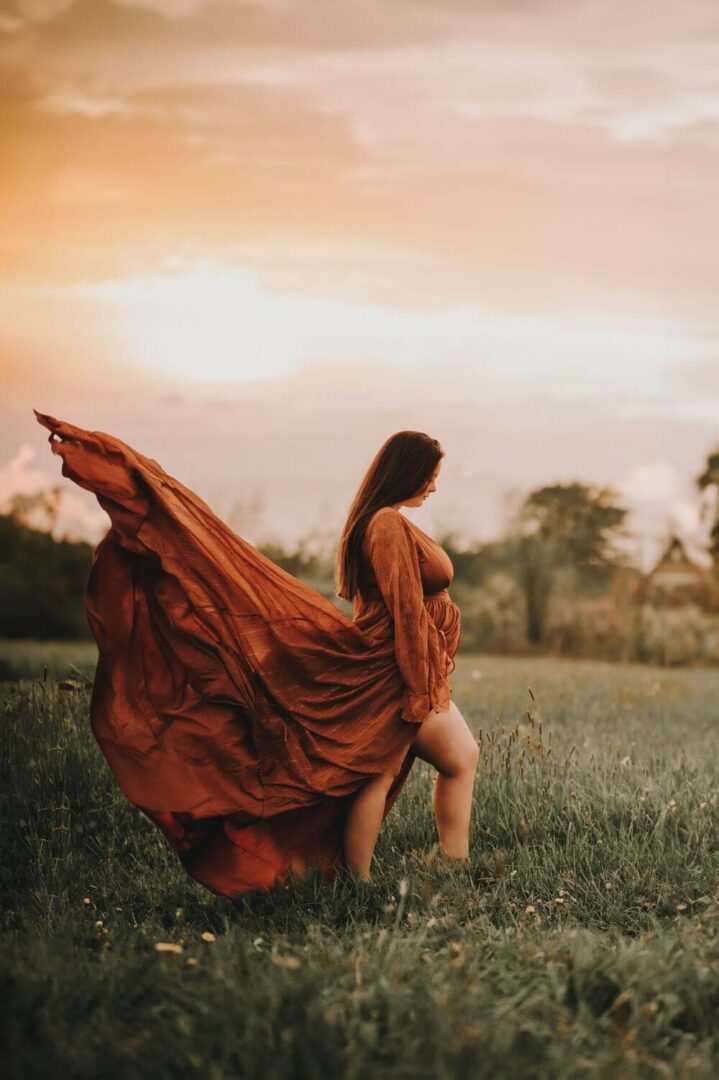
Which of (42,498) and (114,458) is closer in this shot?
(114,458)

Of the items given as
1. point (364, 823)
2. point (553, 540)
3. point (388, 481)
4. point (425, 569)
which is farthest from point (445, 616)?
point (553, 540)

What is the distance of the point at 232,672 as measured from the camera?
14.4ft

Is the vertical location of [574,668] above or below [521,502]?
below

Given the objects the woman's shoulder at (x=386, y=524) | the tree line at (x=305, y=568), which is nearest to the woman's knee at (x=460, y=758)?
the woman's shoulder at (x=386, y=524)

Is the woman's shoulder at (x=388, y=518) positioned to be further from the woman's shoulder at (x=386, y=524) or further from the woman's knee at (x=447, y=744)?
the woman's knee at (x=447, y=744)

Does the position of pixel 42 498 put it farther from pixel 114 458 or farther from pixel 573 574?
pixel 114 458

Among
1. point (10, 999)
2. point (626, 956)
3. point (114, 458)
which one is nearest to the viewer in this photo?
point (10, 999)

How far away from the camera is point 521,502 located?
956 inches

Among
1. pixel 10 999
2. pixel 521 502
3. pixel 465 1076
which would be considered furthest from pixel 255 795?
pixel 521 502

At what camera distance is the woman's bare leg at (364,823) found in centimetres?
469

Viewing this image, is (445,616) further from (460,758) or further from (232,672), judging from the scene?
(232,672)

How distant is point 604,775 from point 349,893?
226 centimetres

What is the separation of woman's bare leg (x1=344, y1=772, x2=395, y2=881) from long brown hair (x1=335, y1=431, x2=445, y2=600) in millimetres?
884

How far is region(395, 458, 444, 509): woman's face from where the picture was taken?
4723mm
